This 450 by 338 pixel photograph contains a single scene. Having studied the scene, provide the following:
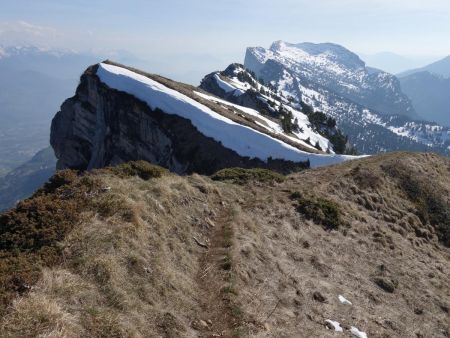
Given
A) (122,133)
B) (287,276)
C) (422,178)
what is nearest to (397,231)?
(422,178)

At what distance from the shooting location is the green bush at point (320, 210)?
24797 millimetres

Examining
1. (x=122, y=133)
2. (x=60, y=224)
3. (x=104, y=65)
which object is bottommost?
(x=122, y=133)

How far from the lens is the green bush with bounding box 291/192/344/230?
24797 mm

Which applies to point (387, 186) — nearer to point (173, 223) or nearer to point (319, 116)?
point (173, 223)

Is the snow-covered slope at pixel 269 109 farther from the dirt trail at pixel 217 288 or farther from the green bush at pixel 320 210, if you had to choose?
the dirt trail at pixel 217 288

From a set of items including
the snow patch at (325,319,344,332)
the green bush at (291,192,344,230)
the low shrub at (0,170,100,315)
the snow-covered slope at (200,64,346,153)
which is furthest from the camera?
the snow-covered slope at (200,64,346,153)

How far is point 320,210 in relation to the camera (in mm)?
25266

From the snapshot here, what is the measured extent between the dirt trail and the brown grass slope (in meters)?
0.04

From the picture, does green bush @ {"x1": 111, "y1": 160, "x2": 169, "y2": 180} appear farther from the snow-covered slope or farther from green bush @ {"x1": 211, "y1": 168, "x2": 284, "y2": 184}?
the snow-covered slope

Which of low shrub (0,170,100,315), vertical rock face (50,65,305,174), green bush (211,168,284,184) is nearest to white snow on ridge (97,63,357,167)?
vertical rock face (50,65,305,174)

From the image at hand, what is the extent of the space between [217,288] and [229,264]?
1557mm

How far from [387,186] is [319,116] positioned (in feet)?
406

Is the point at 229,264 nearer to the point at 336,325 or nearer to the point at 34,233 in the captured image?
the point at 336,325

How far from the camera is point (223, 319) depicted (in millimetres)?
12938
